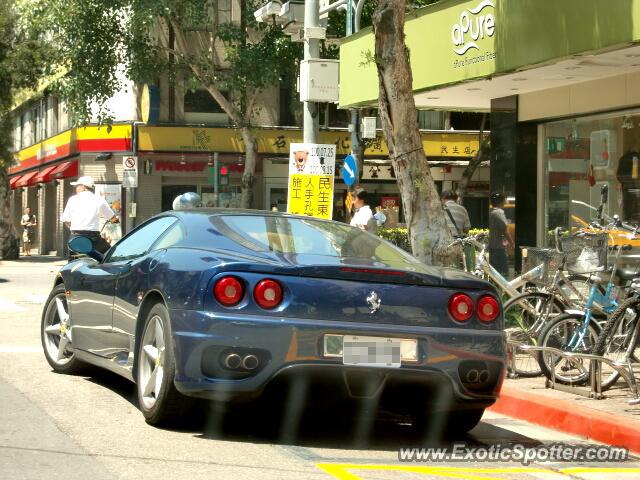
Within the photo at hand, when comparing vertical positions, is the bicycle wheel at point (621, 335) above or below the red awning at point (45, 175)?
below

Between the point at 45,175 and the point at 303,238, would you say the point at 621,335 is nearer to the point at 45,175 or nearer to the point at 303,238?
the point at 303,238

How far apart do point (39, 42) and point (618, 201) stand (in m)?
27.1

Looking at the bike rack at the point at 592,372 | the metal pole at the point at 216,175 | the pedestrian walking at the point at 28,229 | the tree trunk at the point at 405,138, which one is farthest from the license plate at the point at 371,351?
the pedestrian walking at the point at 28,229

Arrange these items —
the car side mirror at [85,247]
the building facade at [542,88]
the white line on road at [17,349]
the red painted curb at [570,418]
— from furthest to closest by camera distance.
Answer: the building facade at [542,88] → the white line on road at [17,349] → the car side mirror at [85,247] → the red painted curb at [570,418]

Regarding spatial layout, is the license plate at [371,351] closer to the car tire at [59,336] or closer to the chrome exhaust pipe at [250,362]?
the chrome exhaust pipe at [250,362]

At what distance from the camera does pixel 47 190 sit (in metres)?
45.4

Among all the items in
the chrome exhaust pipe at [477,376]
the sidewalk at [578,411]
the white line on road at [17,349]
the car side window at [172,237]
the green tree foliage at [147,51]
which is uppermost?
the green tree foliage at [147,51]

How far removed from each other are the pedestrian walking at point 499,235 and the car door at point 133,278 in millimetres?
8984

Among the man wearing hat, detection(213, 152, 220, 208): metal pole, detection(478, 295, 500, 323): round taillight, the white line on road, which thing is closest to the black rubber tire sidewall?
detection(478, 295, 500, 323): round taillight

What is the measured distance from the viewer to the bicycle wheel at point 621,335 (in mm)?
7656

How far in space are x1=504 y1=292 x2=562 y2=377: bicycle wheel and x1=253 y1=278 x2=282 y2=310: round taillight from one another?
3500mm

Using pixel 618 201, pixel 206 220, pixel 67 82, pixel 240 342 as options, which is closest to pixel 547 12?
pixel 618 201

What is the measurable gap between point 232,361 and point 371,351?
0.77 metres

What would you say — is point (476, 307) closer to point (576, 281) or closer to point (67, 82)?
point (576, 281)
